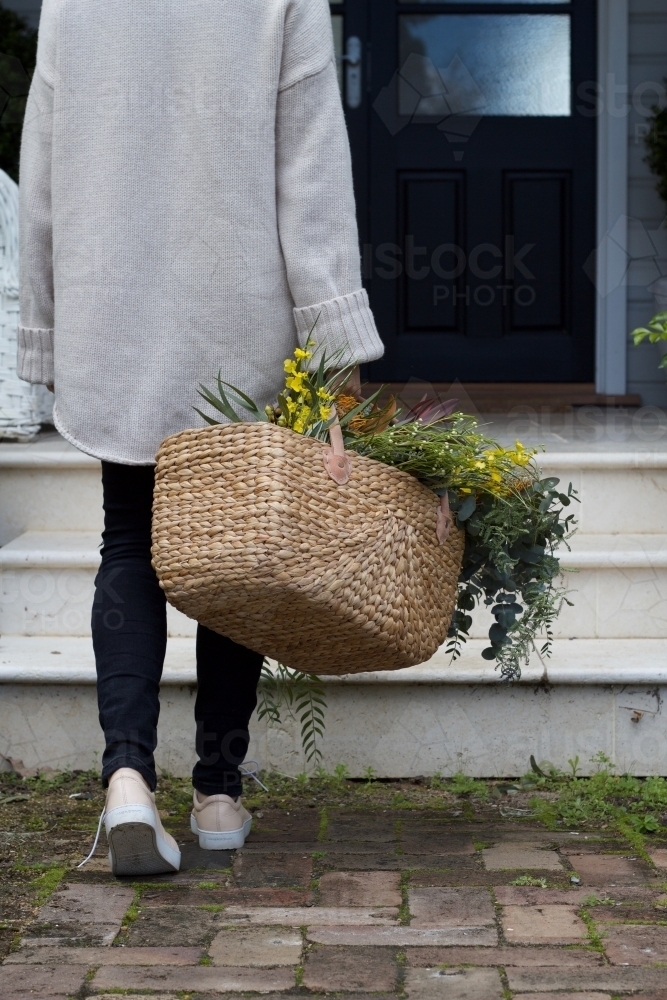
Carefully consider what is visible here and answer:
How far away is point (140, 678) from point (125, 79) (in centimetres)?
93

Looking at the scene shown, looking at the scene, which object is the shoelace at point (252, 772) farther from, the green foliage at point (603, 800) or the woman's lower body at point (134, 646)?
the green foliage at point (603, 800)

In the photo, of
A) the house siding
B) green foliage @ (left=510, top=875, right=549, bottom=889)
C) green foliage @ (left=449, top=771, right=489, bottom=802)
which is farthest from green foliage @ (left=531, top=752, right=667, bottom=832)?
the house siding

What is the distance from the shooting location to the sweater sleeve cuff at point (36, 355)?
2100mm

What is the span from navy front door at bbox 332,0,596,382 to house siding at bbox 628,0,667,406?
0.57 feet

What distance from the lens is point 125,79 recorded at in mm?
1914

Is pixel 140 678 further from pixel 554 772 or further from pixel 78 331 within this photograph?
pixel 554 772

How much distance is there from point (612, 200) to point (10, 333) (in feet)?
8.65

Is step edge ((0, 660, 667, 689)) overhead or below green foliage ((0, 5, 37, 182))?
below

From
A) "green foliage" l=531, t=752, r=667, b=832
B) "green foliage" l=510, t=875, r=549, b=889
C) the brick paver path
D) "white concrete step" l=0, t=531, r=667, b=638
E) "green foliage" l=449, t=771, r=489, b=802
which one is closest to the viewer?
the brick paver path

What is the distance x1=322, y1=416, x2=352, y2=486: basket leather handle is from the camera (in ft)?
6.04

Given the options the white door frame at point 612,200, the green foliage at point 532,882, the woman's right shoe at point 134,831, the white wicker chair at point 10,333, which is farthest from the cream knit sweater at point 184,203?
the white door frame at point 612,200

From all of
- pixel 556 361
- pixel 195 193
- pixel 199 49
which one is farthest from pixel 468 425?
pixel 556 361

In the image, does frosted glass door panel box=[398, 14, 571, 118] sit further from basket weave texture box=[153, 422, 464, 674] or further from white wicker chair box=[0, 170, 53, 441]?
basket weave texture box=[153, 422, 464, 674]

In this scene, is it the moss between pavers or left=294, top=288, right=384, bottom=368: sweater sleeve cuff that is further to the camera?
the moss between pavers
